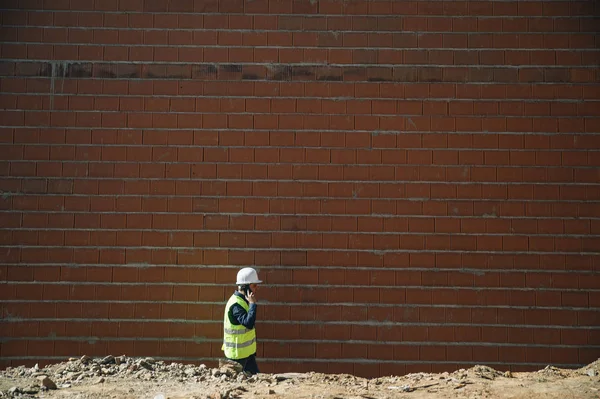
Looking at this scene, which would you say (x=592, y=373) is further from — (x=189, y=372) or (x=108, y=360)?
(x=108, y=360)

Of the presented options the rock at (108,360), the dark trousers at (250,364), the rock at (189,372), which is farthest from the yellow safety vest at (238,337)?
the rock at (108,360)

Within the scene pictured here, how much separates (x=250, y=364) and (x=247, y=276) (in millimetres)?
1097

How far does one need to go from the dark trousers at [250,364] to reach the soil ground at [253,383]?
0.18m

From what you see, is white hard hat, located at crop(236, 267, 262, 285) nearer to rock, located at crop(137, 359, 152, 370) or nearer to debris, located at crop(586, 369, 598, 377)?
rock, located at crop(137, 359, 152, 370)

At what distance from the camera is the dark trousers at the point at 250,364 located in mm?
6777

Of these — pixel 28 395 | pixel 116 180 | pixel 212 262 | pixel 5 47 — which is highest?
pixel 5 47

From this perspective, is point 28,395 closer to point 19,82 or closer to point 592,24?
point 19,82

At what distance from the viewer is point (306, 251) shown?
741 cm

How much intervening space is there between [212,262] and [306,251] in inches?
50.7

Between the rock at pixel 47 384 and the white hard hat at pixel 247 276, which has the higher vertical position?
the white hard hat at pixel 247 276

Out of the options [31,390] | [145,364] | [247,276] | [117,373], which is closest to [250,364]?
[247,276]

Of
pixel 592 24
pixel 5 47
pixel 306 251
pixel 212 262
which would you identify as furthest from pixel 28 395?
pixel 592 24

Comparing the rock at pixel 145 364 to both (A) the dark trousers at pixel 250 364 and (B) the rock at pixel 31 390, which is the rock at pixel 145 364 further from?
(B) the rock at pixel 31 390

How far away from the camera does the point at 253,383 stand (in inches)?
246
